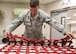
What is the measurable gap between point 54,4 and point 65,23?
1145 millimetres

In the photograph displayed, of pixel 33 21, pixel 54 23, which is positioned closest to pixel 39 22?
pixel 33 21

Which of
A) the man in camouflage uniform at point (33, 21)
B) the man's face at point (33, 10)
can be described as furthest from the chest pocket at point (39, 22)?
the man's face at point (33, 10)

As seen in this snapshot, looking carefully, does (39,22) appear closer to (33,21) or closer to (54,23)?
(33,21)

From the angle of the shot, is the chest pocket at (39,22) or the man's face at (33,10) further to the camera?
the chest pocket at (39,22)

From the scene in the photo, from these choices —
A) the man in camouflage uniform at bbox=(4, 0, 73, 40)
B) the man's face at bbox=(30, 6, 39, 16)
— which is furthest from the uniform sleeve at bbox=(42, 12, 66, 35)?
the man's face at bbox=(30, 6, 39, 16)

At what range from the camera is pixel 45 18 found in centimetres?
250

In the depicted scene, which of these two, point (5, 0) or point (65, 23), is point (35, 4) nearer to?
point (65, 23)

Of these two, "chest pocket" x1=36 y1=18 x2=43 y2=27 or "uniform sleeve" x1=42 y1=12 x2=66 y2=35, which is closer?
"uniform sleeve" x1=42 y1=12 x2=66 y2=35

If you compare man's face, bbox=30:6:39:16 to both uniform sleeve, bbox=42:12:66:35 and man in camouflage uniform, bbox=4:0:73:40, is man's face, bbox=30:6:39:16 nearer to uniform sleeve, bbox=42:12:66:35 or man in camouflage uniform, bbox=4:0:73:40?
man in camouflage uniform, bbox=4:0:73:40

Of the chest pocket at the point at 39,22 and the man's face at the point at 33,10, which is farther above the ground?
the man's face at the point at 33,10

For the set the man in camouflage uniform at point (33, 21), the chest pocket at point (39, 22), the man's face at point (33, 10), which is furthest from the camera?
the chest pocket at point (39, 22)

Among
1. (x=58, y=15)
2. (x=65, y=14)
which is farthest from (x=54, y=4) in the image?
(x=65, y=14)

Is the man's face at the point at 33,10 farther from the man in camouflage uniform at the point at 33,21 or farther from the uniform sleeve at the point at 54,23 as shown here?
the uniform sleeve at the point at 54,23

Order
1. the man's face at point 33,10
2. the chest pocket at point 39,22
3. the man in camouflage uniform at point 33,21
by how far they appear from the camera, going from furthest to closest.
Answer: the chest pocket at point 39,22 < the man in camouflage uniform at point 33,21 < the man's face at point 33,10
